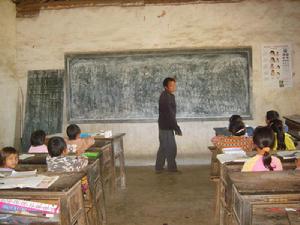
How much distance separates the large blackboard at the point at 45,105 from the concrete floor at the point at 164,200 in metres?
1.73

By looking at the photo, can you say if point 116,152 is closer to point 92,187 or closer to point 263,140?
point 92,187

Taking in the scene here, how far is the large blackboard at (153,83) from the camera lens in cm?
604

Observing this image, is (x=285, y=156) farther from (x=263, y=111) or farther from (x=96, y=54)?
(x=96, y=54)

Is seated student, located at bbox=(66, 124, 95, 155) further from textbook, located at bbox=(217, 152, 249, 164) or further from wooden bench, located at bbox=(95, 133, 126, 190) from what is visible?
textbook, located at bbox=(217, 152, 249, 164)

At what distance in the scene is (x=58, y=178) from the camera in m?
2.22

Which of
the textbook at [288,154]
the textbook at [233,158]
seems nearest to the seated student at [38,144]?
the textbook at [233,158]

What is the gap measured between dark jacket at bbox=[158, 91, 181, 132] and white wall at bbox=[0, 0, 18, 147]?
265cm

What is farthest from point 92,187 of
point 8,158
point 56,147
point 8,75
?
point 8,75

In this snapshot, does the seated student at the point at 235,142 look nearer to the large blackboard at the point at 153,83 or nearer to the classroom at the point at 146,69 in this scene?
the classroom at the point at 146,69

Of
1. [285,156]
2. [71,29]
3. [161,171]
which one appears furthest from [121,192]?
[71,29]

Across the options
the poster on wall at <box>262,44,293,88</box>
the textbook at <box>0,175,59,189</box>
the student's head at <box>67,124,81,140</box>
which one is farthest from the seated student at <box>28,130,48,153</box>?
the poster on wall at <box>262,44,293,88</box>

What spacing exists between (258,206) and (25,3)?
5.69m

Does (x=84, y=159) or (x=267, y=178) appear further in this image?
(x=84, y=159)

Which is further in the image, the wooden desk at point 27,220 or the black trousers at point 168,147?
the black trousers at point 168,147
